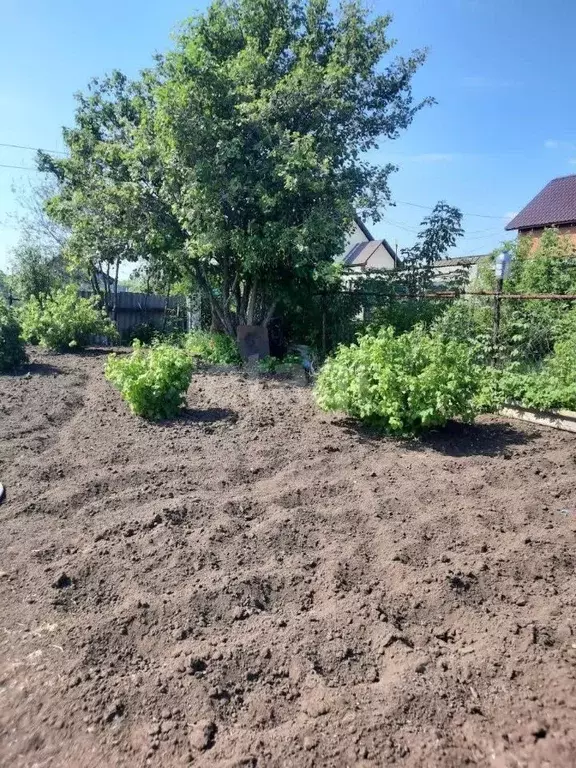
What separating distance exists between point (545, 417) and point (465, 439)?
41.2 inches

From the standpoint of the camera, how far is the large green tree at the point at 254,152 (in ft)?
27.1

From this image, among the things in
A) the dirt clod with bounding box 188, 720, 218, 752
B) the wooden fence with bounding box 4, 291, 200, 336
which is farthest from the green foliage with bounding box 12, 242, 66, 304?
the dirt clod with bounding box 188, 720, 218, 752

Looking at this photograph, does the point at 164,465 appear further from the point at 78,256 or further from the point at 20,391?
the point at 78,256

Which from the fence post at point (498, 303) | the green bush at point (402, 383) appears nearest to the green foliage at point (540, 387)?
the green bush at point (402, 383)

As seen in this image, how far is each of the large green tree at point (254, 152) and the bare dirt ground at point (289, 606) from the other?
5.00 metres

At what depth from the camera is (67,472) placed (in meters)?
4.11

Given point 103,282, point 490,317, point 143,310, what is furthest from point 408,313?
point 103,282

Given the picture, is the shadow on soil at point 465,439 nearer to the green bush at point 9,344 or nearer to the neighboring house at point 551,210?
the green bush at point 9,344

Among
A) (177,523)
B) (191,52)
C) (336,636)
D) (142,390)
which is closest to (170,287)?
(191,52)

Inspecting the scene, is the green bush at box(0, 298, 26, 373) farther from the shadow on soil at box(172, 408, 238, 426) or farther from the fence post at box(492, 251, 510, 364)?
the fence post at box(492, 251, 510, 364)

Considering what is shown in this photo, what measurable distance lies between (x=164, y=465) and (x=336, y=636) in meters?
2.33

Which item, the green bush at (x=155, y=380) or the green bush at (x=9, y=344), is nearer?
the green bush at (x=155, y=380)

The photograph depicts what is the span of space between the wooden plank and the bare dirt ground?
2.01 feet

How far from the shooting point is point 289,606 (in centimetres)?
243
